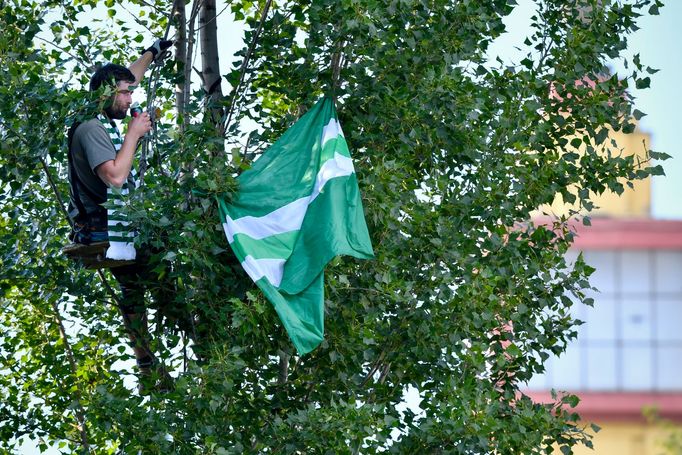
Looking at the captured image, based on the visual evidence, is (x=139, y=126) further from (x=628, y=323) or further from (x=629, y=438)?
(x=628, y=323)

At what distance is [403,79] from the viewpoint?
35.7 ft

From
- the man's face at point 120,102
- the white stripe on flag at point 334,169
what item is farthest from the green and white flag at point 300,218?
the man's face at point 120,102

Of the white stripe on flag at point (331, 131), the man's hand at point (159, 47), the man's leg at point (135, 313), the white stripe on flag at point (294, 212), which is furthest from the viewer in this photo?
the man's hand at point (159, 47)

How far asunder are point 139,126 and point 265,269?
4.03 ft

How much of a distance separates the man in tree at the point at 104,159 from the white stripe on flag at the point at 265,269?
91cm

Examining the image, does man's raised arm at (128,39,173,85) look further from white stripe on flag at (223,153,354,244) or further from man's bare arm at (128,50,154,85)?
white stripe on flag at (223,153,354,244)

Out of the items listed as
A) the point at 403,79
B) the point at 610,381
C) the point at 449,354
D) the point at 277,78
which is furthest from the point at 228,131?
the point at 610,381

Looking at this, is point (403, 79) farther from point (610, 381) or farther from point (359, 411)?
point (610, 381)

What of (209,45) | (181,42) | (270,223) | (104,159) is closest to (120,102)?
(104,159)

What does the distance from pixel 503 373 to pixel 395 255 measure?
1289 millimetres

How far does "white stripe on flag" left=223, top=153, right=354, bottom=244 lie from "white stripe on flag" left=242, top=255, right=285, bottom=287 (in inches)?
8.2

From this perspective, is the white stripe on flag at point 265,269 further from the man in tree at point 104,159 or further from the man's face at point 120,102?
the man's face at point 120,102

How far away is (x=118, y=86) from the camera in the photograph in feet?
32.8

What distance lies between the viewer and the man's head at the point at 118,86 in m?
9.96
